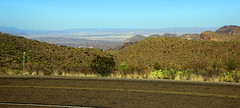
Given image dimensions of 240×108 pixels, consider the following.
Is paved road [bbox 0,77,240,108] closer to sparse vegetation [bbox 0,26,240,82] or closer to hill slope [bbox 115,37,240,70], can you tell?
sparse vegetation [bbox 0,26,240,82]

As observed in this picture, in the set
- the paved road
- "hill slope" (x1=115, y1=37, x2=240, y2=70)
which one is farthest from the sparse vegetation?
the paved road

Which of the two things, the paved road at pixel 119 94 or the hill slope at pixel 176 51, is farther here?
the hill slope at pixel 176 51

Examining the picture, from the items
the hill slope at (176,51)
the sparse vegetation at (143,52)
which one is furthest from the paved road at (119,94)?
the hill slope at (176,51)

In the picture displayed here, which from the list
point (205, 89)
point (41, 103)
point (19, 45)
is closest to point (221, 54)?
point (19, 45)

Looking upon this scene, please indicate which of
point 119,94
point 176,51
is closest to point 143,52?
point 176,51

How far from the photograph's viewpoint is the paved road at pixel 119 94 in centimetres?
715

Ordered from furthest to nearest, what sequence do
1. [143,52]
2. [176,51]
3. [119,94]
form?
[143,52], [176,51], [119,94]

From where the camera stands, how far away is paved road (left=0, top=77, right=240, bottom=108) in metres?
7.15

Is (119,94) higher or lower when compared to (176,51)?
higher

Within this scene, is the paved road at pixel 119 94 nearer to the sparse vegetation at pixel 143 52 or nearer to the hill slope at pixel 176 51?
the sparse vegetation at pixel 143 52

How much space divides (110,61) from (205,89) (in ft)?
35.0

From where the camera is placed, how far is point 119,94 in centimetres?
838

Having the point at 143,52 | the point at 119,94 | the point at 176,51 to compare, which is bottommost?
the point at 143,52

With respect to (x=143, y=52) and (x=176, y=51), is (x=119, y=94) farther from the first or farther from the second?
(x=143, y=52)
